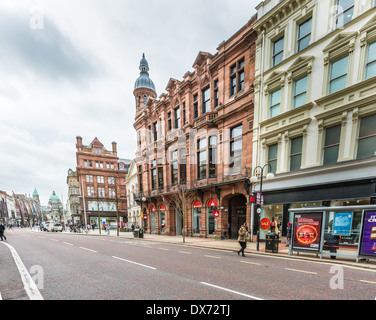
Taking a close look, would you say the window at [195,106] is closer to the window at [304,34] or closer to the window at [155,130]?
the window at [155,130]

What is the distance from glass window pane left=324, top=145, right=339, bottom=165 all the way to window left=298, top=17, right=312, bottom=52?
7533 mm

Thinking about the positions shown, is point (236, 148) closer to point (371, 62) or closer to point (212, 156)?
point (212, 156)

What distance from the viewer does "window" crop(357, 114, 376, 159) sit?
9.91 meters

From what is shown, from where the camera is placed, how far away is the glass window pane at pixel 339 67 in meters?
11.0

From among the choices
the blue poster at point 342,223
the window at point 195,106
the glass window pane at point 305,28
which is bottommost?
the blue poster at point 342,223

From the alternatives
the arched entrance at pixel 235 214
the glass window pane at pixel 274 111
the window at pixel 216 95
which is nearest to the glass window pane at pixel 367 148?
the glass window pane at pixel 274 111

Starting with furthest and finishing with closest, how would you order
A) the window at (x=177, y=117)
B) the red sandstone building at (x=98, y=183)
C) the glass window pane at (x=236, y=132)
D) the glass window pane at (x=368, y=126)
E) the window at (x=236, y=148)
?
the red sandstone building at (x=98, y=183)
the window at (x=177, y=117)
the glass window pane at (x=236, y=132)
the window at (x=236, y=148)
the glass window pane at (x=368, y=126)

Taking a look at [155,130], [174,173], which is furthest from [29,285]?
[155,130]

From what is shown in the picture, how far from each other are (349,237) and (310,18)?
14.3 metres

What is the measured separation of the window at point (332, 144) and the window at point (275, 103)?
12.5 ft

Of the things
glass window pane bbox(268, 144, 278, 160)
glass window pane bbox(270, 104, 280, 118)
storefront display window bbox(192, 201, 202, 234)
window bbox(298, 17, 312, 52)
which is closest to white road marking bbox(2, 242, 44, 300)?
storefront display window bbox(192, 201, 202, 234)

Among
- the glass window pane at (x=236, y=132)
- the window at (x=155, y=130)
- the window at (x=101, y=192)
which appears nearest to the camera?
the glass window pane at (x=236, y=132)

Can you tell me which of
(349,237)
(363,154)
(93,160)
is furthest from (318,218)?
(93,160)

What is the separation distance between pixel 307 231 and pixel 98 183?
51.1m
